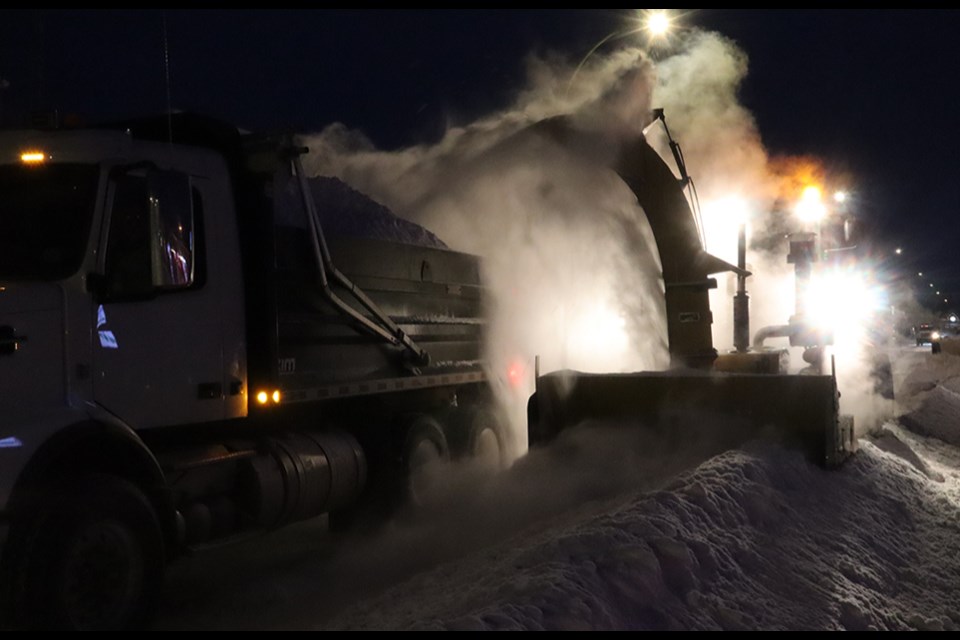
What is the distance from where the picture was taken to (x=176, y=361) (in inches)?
260

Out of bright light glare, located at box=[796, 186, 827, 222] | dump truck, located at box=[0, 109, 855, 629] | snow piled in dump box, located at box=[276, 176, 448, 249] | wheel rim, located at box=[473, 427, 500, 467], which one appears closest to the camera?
dump truck, located at box=[0, 109, 855, 629]

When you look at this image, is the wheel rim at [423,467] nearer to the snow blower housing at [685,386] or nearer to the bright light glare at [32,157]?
the snow blower housing at [685,386]

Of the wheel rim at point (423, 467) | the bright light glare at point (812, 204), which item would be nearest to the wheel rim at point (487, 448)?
the wheel rim at point (423, 467)

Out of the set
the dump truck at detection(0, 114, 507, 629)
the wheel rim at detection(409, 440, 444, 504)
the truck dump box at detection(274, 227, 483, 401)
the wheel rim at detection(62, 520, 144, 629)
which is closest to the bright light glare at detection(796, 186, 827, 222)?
the truck dump box at detection(274, 227, 483, 401)

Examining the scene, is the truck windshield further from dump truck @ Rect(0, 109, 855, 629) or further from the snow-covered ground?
the snow-covered ground

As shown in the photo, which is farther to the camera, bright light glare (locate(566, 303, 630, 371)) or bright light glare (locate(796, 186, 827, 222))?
bright light glare (locate(796, 186, 827, 222))

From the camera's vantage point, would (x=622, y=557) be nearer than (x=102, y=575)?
No

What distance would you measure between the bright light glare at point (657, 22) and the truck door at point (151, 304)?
584cm

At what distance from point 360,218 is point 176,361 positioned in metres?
7.13

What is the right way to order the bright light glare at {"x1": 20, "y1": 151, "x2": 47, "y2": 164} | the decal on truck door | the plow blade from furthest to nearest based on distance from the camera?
the plow blade, the bright light glare at {"x1": 20, "y1": 151, "x2": 47, "y2": 164}, the decal on truck door

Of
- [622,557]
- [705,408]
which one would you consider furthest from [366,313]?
[622,557]

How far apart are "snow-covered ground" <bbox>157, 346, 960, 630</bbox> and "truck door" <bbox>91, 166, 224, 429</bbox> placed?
1.53 metres

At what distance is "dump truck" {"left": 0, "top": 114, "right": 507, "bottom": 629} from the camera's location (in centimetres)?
536

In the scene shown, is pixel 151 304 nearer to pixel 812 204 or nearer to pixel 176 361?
pixel 176 361
